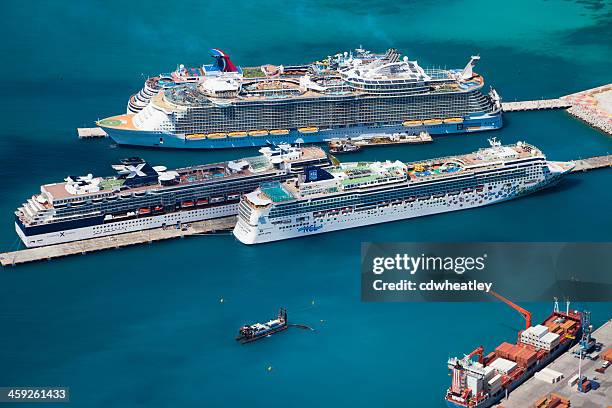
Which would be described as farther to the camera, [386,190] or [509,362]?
[386,190]

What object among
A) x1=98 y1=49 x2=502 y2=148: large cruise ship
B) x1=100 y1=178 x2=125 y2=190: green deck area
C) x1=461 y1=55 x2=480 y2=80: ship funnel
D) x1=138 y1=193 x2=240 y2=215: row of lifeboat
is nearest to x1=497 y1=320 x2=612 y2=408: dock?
x1=138 y1=193 x2=240 y2=215: row of lifeboat

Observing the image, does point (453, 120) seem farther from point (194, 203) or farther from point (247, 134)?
point (194, 203)

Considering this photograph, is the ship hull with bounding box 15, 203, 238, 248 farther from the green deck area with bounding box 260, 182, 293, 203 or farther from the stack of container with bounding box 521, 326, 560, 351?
the stack of container with bounding box 521, 326, 560, 351

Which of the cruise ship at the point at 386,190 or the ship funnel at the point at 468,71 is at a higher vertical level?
the ship funnel at the point at 468,71

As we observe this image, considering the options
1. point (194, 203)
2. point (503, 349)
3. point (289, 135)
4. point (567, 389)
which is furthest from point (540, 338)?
point (289, 135)

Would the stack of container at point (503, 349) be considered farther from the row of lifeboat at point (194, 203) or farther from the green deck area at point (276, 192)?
the row of lifeboat at point (194, 203)

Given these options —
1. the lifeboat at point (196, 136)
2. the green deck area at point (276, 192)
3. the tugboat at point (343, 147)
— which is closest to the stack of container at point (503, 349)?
the green deck area at point (276, 192)
